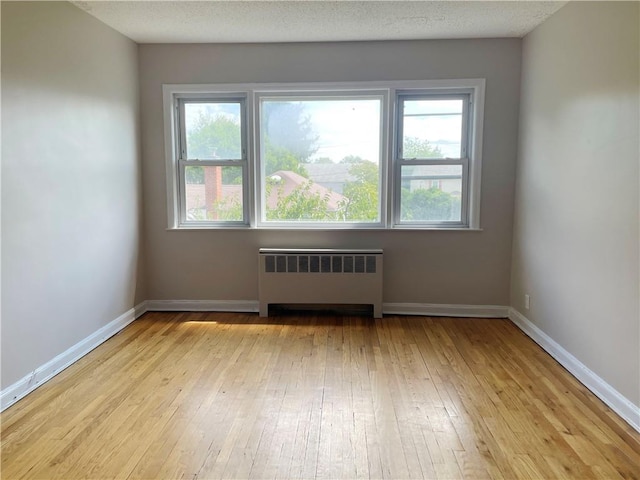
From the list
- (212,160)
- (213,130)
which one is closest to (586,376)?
(212,160)

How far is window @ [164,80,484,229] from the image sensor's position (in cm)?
387

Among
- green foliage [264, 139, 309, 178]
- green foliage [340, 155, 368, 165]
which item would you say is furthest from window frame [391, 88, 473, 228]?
green foliage [264, 139, 309, 178]

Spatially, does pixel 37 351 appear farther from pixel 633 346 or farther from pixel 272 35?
pixel 633 346

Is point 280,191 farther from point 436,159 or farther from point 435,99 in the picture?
point 435,99

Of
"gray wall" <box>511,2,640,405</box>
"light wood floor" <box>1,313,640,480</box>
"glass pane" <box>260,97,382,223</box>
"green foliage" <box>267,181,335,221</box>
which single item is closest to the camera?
"light wood floor" <box>1,313,640,480</box>

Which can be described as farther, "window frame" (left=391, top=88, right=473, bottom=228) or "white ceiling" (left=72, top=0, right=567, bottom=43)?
"window frame" (left=391, top=88, right=473, bottom=228)

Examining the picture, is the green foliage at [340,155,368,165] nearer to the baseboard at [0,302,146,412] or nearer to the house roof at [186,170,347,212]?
the house roof at [186,170,347,212]

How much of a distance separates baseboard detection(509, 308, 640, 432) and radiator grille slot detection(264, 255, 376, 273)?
1395 mm

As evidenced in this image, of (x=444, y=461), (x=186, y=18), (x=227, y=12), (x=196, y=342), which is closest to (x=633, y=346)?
(x=444, y=461)

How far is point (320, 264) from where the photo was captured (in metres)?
3.89

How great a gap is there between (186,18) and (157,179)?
1469 millimetres

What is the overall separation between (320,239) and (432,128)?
1474mm

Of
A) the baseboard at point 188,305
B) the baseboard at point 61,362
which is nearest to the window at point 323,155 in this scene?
the baseboard at point 188,305

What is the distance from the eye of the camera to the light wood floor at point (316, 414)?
74.1 inches
